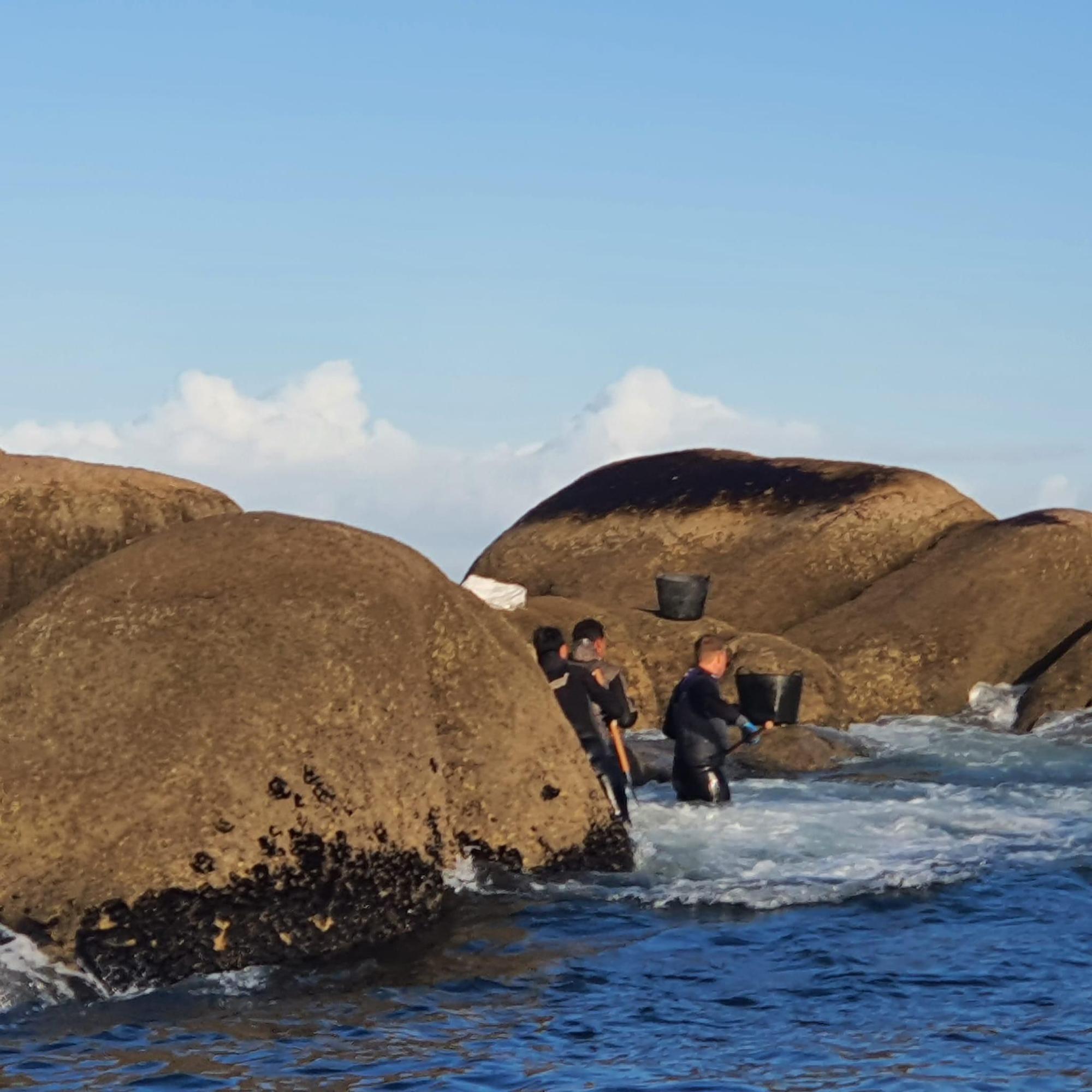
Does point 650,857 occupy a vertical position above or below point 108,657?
below

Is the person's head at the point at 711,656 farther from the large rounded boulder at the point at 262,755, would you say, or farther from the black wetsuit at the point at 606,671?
the large rounded boulder at the point at 262,755

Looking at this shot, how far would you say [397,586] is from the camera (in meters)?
11.4

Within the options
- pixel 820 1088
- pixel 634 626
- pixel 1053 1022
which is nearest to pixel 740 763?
pixel 634 626

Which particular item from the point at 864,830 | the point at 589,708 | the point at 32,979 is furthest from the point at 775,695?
the point at 32,979

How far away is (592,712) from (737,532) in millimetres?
16662

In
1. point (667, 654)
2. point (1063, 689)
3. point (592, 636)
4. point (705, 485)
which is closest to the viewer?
point (592, 636)

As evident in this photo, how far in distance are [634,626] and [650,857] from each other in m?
11.8

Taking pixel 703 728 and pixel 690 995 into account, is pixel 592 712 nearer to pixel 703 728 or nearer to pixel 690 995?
pixel 703 728

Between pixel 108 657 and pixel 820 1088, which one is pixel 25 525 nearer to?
pixel 108 657

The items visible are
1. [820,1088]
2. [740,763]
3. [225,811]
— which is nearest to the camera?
[820,1088]

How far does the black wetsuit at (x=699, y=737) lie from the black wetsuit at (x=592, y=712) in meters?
0.73

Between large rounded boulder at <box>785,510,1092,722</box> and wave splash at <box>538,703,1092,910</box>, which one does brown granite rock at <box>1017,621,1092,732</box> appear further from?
wave splash at <box>538,703,1092,910</box>

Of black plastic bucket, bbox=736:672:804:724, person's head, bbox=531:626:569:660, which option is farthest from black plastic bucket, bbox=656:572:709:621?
person's head, bbox=531:626:569:660

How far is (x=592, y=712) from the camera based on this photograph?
13.4 metres
